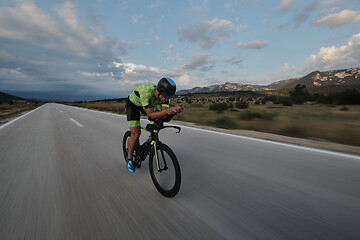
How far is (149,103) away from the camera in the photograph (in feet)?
8.55

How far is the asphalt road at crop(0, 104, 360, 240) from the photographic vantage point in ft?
5.83

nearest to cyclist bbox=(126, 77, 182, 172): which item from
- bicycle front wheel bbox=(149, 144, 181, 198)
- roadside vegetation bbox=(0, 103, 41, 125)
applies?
bicycle front wheel bbox=(149, 144, 181, 198)

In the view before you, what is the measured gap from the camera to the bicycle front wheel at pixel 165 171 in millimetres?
2290

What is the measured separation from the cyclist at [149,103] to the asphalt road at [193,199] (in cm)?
72

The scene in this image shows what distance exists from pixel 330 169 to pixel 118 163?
153 inches

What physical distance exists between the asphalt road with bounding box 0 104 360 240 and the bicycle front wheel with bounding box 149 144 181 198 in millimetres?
131

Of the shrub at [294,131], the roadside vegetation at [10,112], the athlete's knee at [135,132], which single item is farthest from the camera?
the roadside vegetation at [10,112]

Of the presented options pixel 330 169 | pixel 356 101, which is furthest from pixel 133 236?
pixel 356 101

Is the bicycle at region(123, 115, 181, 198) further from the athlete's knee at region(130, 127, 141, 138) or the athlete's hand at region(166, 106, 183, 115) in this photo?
the athlete's knee at region(130, 127, 141, 138)

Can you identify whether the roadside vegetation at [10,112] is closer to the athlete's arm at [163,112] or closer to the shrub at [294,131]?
the athlete's arm at [163,112]

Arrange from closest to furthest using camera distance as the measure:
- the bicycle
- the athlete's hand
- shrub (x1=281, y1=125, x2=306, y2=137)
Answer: the athlete's hand
the bicycle
shrub (x1=281, y1=125, x2=306, y2=137)

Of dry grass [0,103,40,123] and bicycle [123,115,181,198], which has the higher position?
bicycle [123,115,181,198]

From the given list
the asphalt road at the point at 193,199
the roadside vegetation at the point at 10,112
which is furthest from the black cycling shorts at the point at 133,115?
the roadside vegetation at the point at 10,112

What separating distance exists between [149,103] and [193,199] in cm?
140
